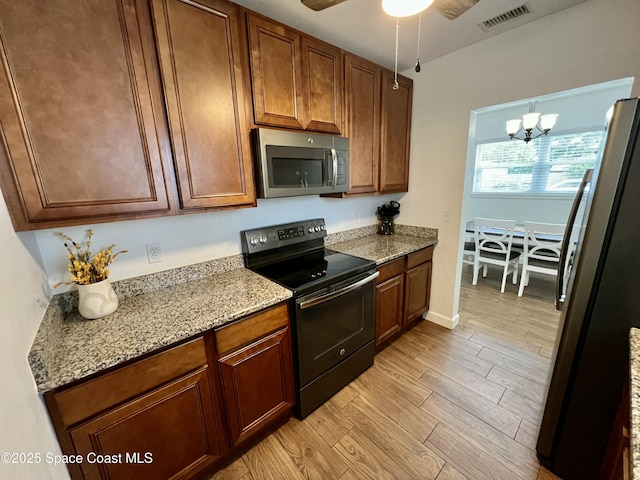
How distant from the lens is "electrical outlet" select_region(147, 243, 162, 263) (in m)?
1.48

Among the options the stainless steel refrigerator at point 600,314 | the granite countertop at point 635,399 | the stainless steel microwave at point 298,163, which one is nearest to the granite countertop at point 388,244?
the stainless steel microwave at point 298,163

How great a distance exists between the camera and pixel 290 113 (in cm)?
160

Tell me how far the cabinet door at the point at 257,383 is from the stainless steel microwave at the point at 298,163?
0.85 m

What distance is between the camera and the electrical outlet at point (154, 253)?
58.2 inches

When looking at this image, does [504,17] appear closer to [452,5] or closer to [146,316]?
[452,5]

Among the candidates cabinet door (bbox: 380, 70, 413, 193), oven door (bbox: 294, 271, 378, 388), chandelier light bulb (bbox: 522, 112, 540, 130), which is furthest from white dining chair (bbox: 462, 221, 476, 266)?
oven door (bbox: 294, 271, 378, 388)

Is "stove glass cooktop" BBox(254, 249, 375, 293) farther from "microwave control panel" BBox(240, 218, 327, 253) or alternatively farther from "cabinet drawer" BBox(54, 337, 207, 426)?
"cabinet drawer" BBox(54, 337, 207, 426)

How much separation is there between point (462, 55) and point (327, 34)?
3.73 ft

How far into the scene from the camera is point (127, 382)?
3.31ft

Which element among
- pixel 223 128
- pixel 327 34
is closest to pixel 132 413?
pixel 223 128

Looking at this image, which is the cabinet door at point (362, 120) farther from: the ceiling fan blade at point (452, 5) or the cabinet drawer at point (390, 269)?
the ceiling fan blade at point (452, 5)

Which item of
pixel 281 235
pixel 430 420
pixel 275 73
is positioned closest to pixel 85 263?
pixel 281 235

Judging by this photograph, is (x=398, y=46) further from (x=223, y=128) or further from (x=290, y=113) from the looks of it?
(x=223, y=128)

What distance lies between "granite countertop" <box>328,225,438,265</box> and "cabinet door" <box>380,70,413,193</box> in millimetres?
473
